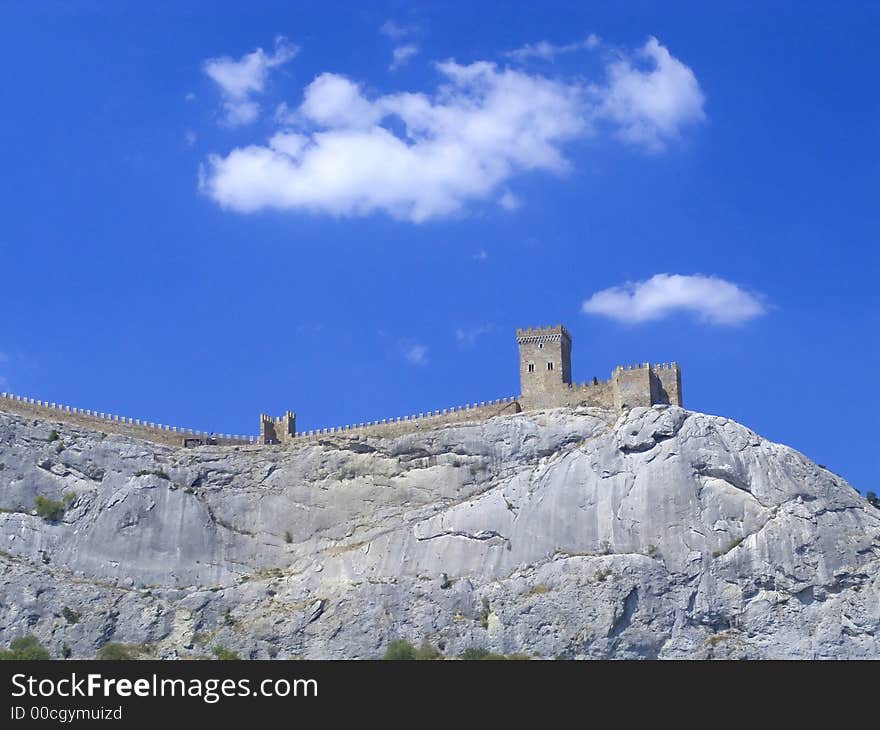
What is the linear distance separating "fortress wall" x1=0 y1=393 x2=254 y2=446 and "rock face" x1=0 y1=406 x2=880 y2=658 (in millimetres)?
1090

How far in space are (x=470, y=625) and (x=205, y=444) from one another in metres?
25.7

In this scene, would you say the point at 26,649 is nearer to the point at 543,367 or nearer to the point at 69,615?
the point at 69,615

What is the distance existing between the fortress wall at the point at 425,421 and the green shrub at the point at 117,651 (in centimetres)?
1957

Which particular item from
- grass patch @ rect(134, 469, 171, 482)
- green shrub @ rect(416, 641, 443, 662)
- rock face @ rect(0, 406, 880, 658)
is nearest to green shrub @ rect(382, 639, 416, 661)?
green shrub @ rect(416, 641, 443, 662)

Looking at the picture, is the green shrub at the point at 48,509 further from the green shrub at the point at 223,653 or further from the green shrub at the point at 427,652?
the green shrub at the point at 427,652

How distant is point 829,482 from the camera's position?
302ft

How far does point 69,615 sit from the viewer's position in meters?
93.1

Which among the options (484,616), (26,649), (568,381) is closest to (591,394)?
(568,381)

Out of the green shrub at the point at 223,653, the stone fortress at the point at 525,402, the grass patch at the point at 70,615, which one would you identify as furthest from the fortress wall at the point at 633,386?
the grass patch at the point at 70,615

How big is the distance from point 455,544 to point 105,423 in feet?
84.1

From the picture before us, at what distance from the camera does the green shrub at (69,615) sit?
92.9 metres

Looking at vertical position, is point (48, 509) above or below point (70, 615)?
above
